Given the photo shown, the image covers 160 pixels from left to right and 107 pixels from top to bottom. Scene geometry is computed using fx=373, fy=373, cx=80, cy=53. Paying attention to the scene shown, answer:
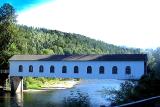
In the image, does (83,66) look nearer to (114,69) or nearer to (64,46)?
(114,69)

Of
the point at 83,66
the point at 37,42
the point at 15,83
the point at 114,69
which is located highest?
the point at 37,42

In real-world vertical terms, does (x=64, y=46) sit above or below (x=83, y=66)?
above

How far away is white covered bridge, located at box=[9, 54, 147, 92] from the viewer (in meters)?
33.2

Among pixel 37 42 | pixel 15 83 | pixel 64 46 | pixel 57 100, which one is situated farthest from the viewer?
pixel 37 42

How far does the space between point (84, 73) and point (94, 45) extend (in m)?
102

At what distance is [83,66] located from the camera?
35.2 metres

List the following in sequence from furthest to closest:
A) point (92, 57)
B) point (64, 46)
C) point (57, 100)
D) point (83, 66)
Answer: point (64, 46), point (92, 57), point (83, 66), point (57, 100)

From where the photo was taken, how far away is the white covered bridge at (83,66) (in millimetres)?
33188

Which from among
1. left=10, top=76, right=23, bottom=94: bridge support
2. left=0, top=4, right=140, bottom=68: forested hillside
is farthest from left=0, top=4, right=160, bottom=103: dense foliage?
left=10, top=76, right=23, bottom=94: bridge support

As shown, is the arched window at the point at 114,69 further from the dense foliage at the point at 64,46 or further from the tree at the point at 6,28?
the tree at the point at 6,28

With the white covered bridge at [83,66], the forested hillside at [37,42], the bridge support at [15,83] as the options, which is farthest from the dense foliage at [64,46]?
the bridge support at [15,83]

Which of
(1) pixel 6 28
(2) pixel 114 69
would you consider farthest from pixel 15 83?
(2) pixel 114 69

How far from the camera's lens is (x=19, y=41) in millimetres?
49000

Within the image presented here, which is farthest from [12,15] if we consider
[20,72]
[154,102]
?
[154,102]
